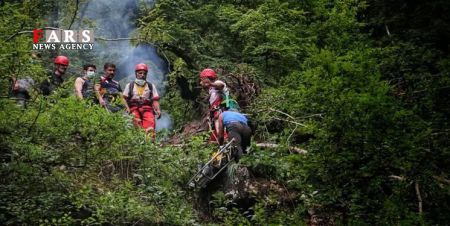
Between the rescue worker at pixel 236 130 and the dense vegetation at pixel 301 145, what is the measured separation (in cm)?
33

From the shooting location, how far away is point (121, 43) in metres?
20.8

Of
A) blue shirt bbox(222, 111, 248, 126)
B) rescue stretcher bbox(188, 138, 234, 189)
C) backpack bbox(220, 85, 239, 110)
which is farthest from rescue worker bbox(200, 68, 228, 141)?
rescue stretcher bbox(188, 138, 234, 189)

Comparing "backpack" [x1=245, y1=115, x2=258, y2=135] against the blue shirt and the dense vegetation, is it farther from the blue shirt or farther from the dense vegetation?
the blue shirt

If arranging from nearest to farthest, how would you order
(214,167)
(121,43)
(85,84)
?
(214,167), (85,84), (121,43)

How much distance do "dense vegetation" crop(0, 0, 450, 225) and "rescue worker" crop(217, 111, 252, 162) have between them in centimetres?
33

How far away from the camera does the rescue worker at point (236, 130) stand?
9898 millimetres

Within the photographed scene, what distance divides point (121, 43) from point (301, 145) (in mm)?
14747

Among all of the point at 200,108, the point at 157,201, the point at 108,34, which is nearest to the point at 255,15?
the point at 200,108

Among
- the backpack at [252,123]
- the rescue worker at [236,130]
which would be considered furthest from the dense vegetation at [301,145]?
the rescue worker at [236,130]

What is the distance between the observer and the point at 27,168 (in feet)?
24.9

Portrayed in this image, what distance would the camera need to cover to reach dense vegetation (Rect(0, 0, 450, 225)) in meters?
6.12

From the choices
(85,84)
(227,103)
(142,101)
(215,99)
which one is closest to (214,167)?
(227,103)

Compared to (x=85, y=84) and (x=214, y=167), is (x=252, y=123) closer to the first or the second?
(x=214, y=167)

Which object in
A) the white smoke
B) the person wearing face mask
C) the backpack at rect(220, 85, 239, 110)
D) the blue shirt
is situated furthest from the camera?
the white smoke
